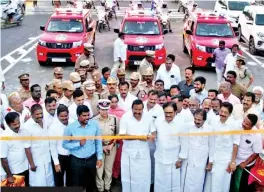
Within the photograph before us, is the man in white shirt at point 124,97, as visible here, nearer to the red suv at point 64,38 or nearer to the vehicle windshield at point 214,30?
the red suv at point 64,38

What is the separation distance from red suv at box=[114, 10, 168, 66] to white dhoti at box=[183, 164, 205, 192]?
8.70 metres

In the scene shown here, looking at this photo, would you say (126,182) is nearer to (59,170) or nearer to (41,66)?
(59,170)

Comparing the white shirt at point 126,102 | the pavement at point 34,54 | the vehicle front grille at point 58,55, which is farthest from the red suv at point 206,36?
the white shirt at point 126,102

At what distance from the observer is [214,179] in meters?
6.50

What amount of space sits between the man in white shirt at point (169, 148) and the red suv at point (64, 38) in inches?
373

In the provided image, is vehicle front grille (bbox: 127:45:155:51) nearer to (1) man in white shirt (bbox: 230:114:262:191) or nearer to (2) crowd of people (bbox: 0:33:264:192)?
(2) crowd of people (bbox: 0:33:264:192)

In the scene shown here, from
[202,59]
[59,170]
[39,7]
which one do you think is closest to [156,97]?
[59,170]

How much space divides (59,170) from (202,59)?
963 cm

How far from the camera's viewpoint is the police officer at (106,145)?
22.0ft

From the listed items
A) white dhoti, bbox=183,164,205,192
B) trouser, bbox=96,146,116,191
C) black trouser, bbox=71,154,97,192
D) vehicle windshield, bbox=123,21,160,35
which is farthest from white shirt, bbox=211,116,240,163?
vehicle windshield, bbox=123,21,160,35

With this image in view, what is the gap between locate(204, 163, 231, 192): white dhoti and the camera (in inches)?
253

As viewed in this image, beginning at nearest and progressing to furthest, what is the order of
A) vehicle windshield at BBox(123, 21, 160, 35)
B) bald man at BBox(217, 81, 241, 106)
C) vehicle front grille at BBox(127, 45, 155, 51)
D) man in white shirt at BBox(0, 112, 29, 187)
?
man in white shirt at BBox(0, 112, 29, 187), bald man at BBox(217, 81, 241, 106), vehicle front grille at BBox(127, 45, 155, 51), vehicle windshield at BBox(123, 21, 160, 35)

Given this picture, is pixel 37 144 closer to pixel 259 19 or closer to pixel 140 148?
pixel 140 148

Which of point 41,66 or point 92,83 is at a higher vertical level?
point 92,83
